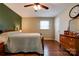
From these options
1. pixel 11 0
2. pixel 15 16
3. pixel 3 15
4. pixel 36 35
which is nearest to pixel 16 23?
pixel 15 16

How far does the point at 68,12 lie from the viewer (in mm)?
3445

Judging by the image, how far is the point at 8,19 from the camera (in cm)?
273

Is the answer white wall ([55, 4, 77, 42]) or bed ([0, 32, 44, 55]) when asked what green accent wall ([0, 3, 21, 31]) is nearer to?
bed ([0, 32, 44, 55])

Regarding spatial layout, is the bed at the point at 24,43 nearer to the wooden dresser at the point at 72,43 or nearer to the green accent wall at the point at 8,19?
the green accent wall at the point at 8,19

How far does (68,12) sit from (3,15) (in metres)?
1.73

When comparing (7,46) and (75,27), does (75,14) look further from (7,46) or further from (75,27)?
(7,46)

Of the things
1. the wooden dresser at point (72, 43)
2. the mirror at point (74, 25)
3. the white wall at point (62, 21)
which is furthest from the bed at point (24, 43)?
the mirror at point (74, 25)

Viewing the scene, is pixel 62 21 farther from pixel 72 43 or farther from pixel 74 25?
pixel 72 43

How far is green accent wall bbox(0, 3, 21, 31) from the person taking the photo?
2.61 metres

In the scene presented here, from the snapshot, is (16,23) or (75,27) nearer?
(16,23)

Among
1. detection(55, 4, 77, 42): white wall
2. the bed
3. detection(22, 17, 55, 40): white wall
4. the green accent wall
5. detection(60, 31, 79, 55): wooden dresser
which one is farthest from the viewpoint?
detection(55, 4, 77, 42): white wall

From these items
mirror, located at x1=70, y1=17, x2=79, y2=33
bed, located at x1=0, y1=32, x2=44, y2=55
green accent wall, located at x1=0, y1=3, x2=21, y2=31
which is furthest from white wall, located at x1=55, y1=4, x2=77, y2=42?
green accent wall, located at x1=0, y1=3, x2=21, y2=31

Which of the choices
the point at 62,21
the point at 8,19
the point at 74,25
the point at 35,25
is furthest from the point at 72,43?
the point at 8,19

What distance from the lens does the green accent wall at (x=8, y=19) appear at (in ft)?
8.58
